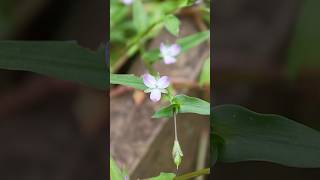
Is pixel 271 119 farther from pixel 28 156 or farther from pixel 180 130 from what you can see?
pixel 28 156

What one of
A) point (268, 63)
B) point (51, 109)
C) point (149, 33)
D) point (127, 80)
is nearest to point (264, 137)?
point (268, 63)

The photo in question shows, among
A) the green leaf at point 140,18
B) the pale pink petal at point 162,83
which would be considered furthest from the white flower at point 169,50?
the pale pink petal at point 162,83

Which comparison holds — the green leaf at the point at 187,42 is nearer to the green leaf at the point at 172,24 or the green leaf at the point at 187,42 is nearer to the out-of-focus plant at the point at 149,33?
the out-of-focus plant at the point at 149,33

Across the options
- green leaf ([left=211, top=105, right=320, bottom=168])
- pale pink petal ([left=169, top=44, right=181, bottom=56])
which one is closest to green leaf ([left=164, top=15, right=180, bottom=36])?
pale pink petal ([left=169, top=44, right=181, bottom=56])

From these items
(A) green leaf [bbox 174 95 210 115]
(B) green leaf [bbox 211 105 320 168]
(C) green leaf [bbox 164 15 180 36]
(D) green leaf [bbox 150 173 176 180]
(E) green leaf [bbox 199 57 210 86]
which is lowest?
(D) green leaf [bbox 150 173 176 180]

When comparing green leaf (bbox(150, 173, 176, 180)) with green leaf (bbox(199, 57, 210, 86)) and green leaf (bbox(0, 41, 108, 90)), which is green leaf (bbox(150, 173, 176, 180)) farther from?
green leaf (bbox(199, 57, 210, 86))

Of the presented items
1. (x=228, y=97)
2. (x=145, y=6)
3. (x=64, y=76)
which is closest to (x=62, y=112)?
(x=64, y=76)
